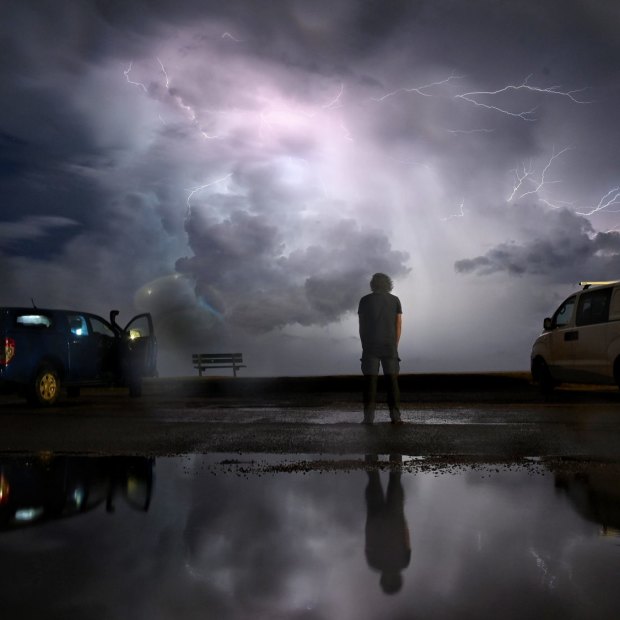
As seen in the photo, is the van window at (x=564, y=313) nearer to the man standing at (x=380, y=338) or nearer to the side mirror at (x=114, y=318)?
the man standing at (x=380, y=338)

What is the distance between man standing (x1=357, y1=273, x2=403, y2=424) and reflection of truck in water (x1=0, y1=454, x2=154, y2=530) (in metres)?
3.90

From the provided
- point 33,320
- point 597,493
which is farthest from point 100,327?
point 597,493

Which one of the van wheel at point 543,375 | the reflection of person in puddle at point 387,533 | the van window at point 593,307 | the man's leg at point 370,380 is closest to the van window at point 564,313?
the van window at point 593,307

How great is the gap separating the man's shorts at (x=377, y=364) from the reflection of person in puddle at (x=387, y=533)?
4.31 meters

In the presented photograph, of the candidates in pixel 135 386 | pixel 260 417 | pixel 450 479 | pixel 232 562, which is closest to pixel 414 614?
pixel 232 562

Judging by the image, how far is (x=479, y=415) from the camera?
11.0 meters

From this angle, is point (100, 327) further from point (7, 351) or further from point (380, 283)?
point (380, 283)

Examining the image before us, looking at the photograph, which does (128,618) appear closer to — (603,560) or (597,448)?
(603,560)

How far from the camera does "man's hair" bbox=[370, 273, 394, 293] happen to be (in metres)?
10.1

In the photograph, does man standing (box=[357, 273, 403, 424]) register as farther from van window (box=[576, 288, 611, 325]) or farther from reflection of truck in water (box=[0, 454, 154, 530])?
van window (box=[576, 288, 611, 325])

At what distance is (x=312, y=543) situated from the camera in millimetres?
3818

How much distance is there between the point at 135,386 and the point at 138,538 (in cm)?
1284

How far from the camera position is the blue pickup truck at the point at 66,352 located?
44.9 feet

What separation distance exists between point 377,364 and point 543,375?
23.3ft
